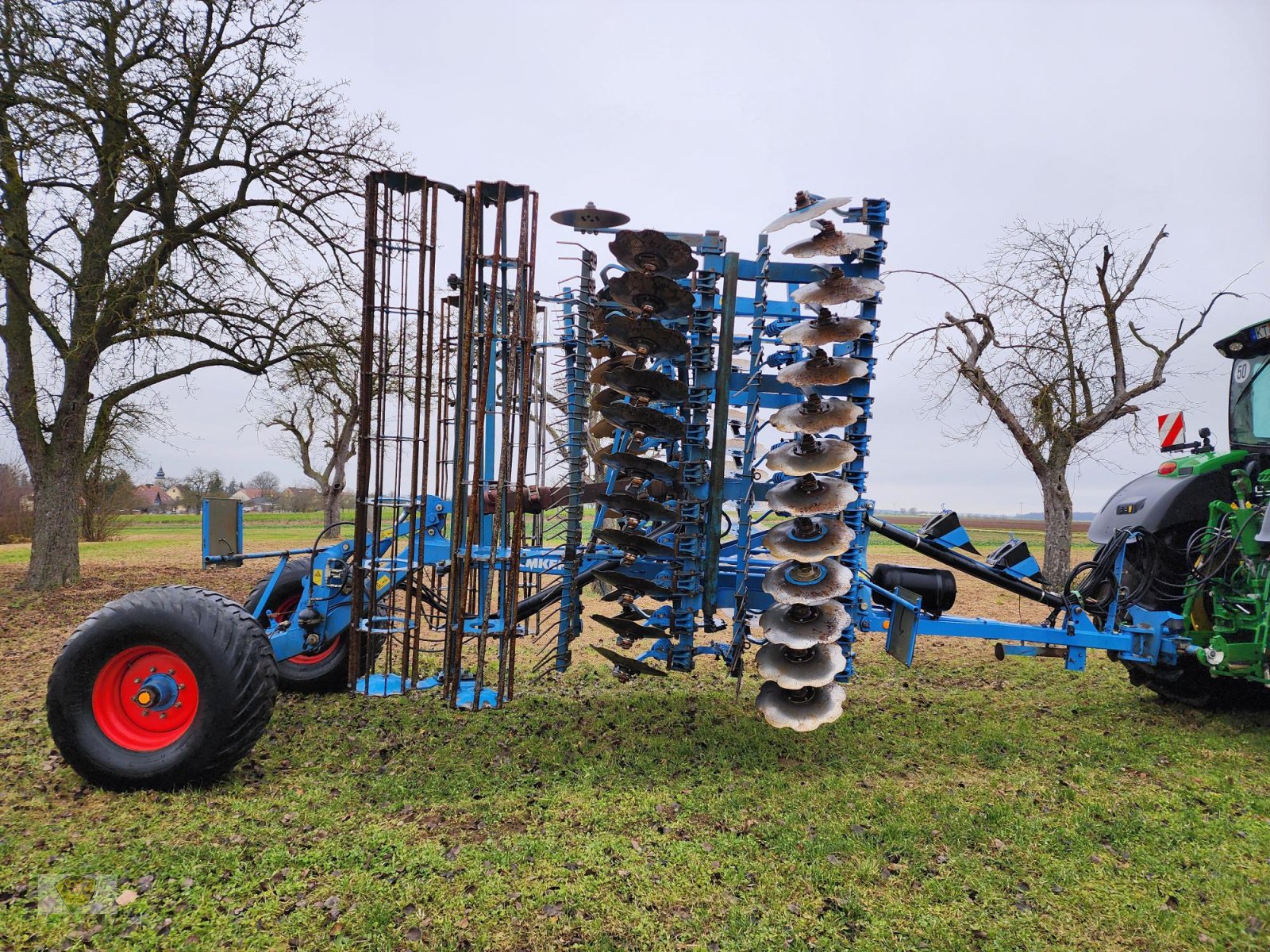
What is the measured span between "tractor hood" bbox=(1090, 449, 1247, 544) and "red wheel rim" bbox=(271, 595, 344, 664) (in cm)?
612

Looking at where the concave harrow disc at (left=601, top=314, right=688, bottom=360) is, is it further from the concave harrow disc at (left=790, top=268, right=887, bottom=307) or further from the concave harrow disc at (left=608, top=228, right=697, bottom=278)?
the concave harrow disc at (left=790, top=268, right=887, bottom=307)

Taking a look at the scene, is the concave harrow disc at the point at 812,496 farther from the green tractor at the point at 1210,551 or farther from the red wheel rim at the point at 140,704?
the red wheel rim at the point at 140,704

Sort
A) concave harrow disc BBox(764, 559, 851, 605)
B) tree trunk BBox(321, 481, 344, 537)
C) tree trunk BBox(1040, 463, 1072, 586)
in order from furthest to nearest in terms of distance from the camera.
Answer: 1. tree trunk BBox(321, 481, 344, 537)
2. tree trunk BBox(1040, 463, 1072, 586)
3. concave harrow disc BBox(764, 559, 851, 605)

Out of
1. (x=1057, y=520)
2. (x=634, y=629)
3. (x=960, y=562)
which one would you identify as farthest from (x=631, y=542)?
(x=1057, y=520)

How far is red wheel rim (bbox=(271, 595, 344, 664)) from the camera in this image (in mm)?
5781

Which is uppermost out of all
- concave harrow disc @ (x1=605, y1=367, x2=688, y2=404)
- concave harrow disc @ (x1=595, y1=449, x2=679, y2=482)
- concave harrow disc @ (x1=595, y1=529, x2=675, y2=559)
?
concave harrow disc @ (x1=605, y1=367, x2=688, y2=404)

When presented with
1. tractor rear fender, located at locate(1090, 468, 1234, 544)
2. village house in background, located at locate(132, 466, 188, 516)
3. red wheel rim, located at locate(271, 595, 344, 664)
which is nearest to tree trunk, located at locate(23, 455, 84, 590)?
red wheel rim, located at locate(271, 595, 344, 664)

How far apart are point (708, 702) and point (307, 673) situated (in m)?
3.07

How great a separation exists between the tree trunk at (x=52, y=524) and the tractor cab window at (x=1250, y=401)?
1466 cm

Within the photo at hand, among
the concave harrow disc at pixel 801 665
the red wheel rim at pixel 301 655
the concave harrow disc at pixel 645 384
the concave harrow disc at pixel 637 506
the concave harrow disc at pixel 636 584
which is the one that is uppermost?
the concave harrow disc at pixel 645 384

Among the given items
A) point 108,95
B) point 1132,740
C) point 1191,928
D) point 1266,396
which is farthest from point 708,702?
point 108,95

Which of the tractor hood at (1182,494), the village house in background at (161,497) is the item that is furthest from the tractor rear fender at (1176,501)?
the village house in background at (161,497)

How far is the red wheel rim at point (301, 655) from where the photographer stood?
5.78m

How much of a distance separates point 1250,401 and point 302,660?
25.2ft
